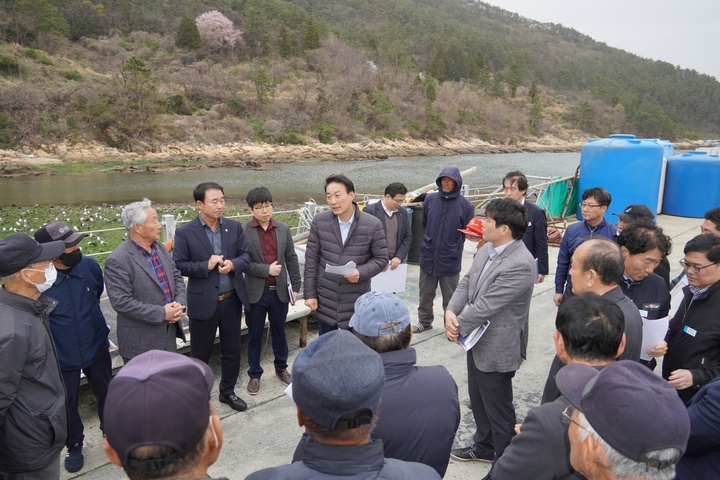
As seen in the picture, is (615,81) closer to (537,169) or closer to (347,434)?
(537,169)

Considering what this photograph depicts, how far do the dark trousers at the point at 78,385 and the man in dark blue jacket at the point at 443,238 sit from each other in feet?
9.29

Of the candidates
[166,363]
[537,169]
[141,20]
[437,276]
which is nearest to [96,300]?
[166,363]

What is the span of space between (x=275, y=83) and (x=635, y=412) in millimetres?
Result: 63321

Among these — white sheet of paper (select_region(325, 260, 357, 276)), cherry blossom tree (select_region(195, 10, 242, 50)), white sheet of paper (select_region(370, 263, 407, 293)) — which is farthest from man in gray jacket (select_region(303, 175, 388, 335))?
cherry blossom tree (select_region(195, 10, 242, 50))

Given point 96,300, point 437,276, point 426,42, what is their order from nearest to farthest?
point 96,300 < point 437,276 < point 426,42

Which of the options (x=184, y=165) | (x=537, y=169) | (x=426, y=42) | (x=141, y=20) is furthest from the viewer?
(x=426, y=42)

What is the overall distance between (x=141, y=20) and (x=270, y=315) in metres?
78.2

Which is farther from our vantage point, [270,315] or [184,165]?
[184,165]

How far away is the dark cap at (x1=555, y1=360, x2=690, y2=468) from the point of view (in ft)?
3.79

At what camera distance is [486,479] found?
277 cm

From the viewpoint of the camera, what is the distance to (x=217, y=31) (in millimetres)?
69250

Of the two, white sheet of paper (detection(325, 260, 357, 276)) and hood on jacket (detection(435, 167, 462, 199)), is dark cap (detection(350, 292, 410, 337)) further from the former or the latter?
hood on jacket (detection(435, 167, 462, 199))

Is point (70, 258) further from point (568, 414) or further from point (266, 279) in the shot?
point (568, 414)

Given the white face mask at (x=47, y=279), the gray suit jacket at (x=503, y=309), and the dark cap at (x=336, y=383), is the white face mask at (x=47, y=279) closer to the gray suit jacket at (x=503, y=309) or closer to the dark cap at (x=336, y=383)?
the dark cap at (x=336, y=383)
